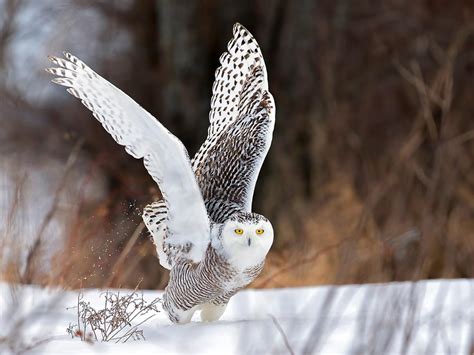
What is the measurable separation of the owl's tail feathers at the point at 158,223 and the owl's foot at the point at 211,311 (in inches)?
11.9

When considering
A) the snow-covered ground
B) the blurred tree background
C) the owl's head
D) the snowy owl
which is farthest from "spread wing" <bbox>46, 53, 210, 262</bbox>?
the blurred tree background

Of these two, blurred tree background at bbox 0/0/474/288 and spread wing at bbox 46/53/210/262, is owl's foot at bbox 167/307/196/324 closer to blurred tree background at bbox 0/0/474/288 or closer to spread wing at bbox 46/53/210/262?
spread wing at bbox 46/53/210/262

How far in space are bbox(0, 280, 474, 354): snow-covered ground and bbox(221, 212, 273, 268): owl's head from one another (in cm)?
26

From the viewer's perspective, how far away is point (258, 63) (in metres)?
5.07

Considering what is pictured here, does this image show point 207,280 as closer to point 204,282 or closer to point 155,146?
point 204,282

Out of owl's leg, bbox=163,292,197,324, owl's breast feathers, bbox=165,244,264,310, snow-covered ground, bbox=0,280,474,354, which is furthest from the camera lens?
owl's leg, bbox=163,292,197,324

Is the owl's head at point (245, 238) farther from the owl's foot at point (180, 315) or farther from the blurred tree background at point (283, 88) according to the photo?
the blurred tree background at point (283, 88)

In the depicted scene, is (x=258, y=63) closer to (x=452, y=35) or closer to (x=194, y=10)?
(x=194, y=10)

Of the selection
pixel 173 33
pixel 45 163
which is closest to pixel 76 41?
pixel 45 163

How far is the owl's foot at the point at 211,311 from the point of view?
173 inches

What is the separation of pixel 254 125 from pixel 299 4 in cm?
733

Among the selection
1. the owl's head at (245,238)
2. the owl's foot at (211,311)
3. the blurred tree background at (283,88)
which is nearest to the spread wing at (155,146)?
the owl's head at (245,238)

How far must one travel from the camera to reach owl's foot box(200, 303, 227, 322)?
4391 mm

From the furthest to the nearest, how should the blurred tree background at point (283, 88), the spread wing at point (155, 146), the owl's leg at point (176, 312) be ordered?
1. the blurred tree background at point (283, 88)
2. the owl's leg at point (176, 312)
3. the spread wing at point (155, 146)
